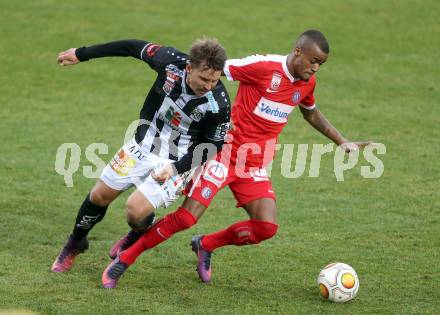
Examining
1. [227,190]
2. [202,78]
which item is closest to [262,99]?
[202,78]

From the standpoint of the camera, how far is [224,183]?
25.5 ft

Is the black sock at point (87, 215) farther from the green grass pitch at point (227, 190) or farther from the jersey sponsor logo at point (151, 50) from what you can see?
the jersey sponsor logo at point (151, 50)

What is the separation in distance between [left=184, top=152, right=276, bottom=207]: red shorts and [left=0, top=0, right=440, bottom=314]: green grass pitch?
0.81 metres

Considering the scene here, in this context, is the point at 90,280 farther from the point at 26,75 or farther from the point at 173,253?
the point at 26,75

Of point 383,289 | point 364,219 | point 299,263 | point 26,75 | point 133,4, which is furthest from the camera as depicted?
point 133,4

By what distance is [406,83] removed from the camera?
1591cm

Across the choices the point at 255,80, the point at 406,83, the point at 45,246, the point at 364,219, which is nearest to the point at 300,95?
the point at 255,80

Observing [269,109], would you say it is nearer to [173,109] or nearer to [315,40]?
[315,40]

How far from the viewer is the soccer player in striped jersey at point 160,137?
288 inches

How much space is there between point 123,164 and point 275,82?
1659mm

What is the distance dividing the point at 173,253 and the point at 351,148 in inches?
85.2

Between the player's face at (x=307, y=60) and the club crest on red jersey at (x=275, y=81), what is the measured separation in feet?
0.61

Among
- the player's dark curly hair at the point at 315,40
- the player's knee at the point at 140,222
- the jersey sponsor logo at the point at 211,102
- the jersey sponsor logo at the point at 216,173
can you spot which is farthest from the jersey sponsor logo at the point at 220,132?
the player's dark curly hair at the point at 315,40

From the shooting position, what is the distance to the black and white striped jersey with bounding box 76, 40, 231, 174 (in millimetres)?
7309
